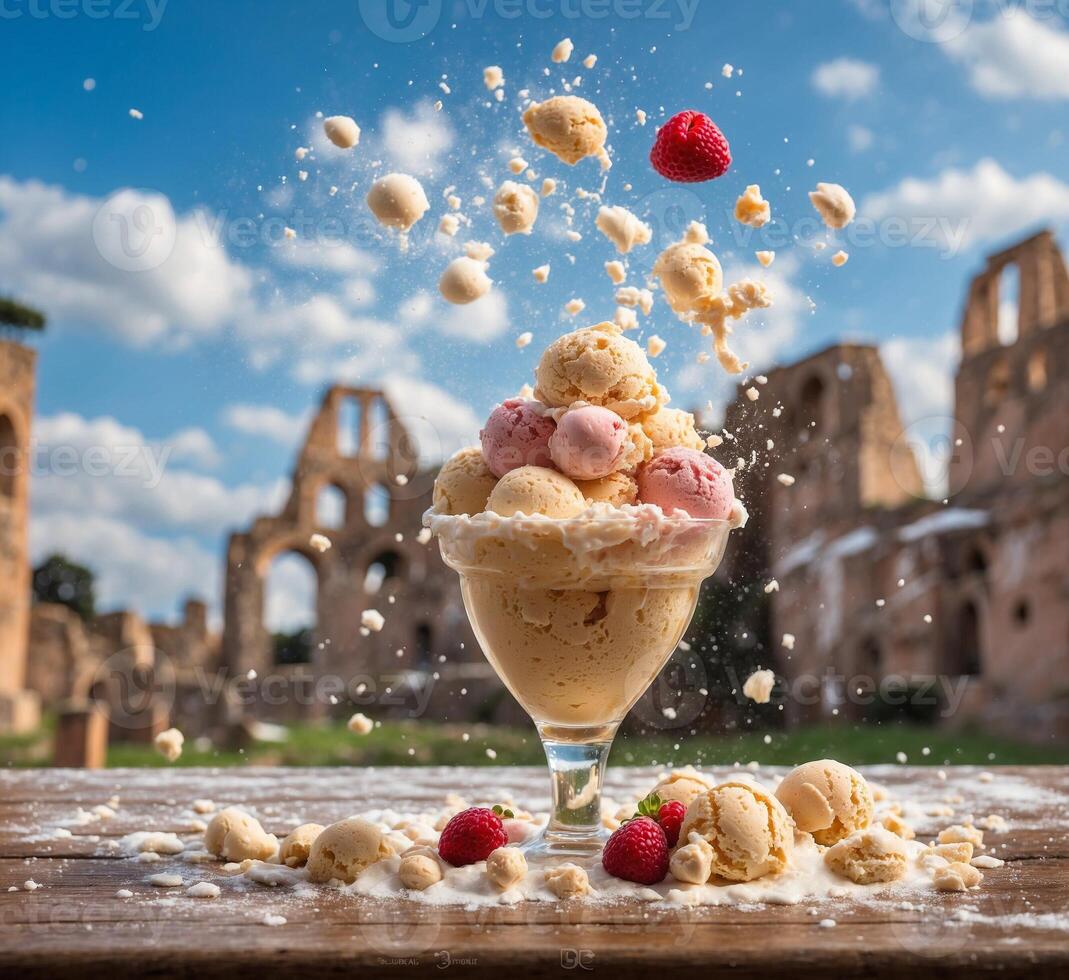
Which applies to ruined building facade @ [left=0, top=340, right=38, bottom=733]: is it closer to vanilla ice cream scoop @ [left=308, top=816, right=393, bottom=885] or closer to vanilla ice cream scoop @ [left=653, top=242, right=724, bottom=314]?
vanilla ice cream scoop @ [left=653, top=242, right=724, bottom=314]

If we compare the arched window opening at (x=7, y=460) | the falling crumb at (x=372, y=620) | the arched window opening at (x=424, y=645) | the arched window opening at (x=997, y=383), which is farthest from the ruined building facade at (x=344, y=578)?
the falling crumb at (x=372, y=620)

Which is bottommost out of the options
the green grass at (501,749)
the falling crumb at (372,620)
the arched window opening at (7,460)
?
the green grass at (501,749)

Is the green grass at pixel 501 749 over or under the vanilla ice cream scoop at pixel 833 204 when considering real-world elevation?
under

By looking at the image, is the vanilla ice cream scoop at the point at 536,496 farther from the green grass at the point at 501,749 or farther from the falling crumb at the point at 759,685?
the green grass at the point at 501,749

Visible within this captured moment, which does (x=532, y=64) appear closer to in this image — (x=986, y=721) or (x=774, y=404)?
(x=774, y=404)

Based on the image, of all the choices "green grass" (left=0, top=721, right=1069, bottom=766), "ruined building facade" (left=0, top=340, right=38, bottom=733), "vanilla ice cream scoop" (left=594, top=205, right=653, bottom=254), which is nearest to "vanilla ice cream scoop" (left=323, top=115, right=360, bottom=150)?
"vanilla ice cream scoop" (left=594, top=205, right=653, bottom=254)

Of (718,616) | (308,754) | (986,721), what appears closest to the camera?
(718,616)

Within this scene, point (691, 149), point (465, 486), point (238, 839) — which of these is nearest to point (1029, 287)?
point (691, 149)

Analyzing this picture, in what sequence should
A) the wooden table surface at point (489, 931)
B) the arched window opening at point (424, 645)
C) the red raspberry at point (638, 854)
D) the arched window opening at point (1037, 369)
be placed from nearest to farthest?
the wooden table surface at point (489, 931), the red raspberry at point (638, 854), the arched window opening at point (1037, 369), the arched window opening at point (424, 645)

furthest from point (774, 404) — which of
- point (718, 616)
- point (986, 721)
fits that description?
point (986, 721)
